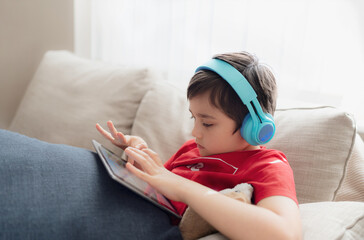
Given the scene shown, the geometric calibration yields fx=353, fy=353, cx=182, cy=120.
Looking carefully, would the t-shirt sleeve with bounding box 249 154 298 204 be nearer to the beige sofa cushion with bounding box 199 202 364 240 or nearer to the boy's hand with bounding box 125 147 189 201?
the beige sofa cushion with bounding box 199 202 364 240

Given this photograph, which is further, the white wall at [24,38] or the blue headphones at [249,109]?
the white wall at [24,38]

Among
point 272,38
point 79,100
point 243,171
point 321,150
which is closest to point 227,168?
point 243,171

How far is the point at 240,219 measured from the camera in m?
0.70

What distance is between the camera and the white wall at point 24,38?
238 centimetres

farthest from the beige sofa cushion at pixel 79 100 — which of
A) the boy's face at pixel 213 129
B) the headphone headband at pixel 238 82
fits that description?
the headphone headband at pixel 238 82

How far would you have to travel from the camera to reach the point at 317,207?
824 millimetres

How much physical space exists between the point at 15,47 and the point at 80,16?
580 millimetres

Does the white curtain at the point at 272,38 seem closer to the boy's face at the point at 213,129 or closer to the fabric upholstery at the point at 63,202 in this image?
the boy's face at the point at 213,129

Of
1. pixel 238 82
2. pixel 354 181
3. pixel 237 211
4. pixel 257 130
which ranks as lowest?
pixel 354 181

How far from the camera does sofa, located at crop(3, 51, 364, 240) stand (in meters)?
0.84

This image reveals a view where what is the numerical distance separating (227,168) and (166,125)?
17.2 inches

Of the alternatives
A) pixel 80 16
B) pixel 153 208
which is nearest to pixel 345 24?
pixel 153 208

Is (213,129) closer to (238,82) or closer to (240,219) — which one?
(238,82)

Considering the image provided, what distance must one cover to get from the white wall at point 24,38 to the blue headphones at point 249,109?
1.77m
